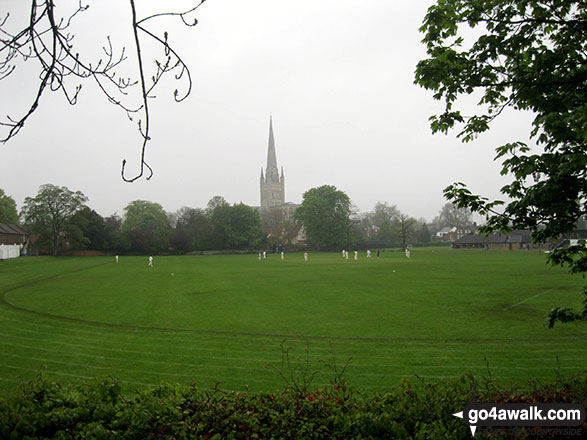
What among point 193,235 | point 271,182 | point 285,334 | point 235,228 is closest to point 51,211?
point 193,235

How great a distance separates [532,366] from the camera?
8.84 m

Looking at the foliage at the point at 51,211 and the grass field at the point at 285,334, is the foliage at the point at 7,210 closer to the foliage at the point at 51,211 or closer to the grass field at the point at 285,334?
the foliage at the point at 51,211

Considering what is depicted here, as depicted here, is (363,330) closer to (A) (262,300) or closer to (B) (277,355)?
(B) (277,355)

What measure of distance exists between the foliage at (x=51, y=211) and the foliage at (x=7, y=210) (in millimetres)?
10274

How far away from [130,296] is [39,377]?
17.9m

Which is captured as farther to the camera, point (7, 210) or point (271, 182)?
point (271, 182)

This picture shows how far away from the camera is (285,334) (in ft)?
40.0

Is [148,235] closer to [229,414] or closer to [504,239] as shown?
[504,239]

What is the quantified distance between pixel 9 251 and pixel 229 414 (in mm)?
73255

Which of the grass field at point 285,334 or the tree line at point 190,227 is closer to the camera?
the grass field at point 285,334

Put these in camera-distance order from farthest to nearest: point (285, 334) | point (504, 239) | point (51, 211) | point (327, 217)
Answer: point (504, 239) → point (327, 217) → point (51, 211) → point (285, 334)

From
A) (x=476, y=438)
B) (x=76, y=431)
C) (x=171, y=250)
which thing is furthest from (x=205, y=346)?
(x=171, y=250)

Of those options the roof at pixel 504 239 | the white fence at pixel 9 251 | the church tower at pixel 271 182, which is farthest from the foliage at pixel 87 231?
the church tower at pixel 271 182

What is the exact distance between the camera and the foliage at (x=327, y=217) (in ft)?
268
